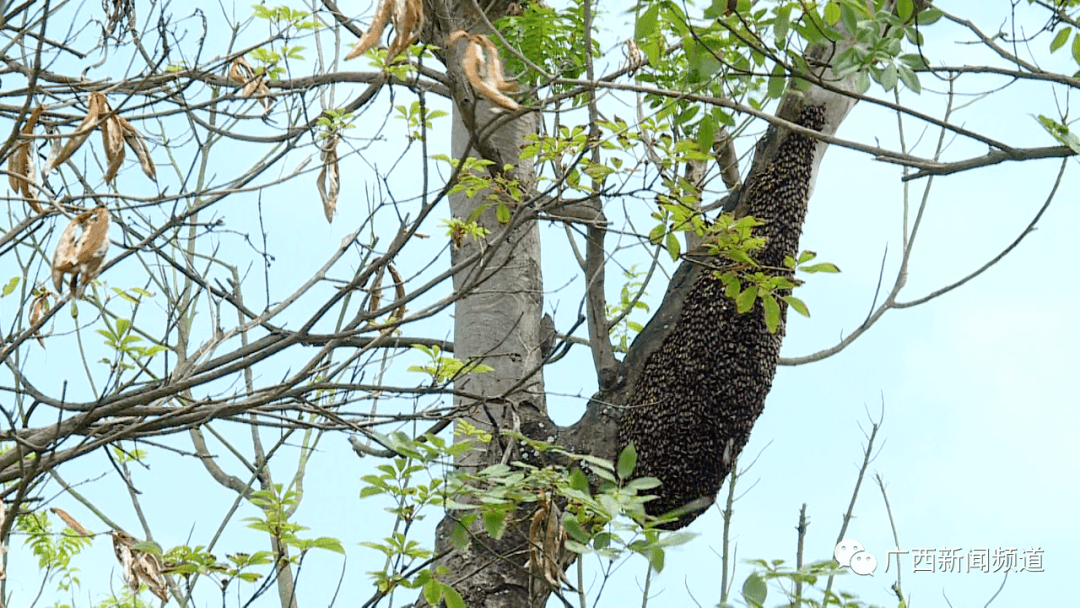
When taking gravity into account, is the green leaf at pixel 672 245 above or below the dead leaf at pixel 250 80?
below

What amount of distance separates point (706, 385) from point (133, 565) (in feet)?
7.83

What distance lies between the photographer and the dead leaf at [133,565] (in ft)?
8.65

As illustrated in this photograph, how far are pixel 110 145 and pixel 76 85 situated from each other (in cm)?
107

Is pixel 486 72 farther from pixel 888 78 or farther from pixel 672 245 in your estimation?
pixel 672 245

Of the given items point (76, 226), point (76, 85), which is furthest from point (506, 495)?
point (76, 85)

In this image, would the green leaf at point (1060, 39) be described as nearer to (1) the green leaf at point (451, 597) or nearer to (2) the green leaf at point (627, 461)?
(2) the green leaf at point (627, 461)

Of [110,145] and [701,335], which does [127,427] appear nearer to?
[110,145]

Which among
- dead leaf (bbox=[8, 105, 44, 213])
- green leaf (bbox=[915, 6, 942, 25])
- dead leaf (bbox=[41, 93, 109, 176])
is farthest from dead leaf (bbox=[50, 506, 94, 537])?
green leaf (bbox=[915, 6, 942, 25])

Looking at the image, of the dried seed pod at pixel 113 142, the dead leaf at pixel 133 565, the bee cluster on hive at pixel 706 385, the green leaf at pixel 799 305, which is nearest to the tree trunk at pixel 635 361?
the bee cluster on hive at pixel 706 385

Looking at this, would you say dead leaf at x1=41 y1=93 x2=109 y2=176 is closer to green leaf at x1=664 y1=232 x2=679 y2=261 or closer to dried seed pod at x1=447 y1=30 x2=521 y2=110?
dried seed pod at x1=447 y1=30 x2=521 y2=110

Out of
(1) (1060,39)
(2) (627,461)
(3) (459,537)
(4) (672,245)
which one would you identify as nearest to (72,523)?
(3) (459,537)

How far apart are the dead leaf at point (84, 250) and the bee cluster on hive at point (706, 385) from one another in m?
2.47

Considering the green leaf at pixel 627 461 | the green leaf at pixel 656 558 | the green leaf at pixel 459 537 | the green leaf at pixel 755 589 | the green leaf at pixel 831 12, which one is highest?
the green leaf at pixel 831 12

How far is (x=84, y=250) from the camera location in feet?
7.14
